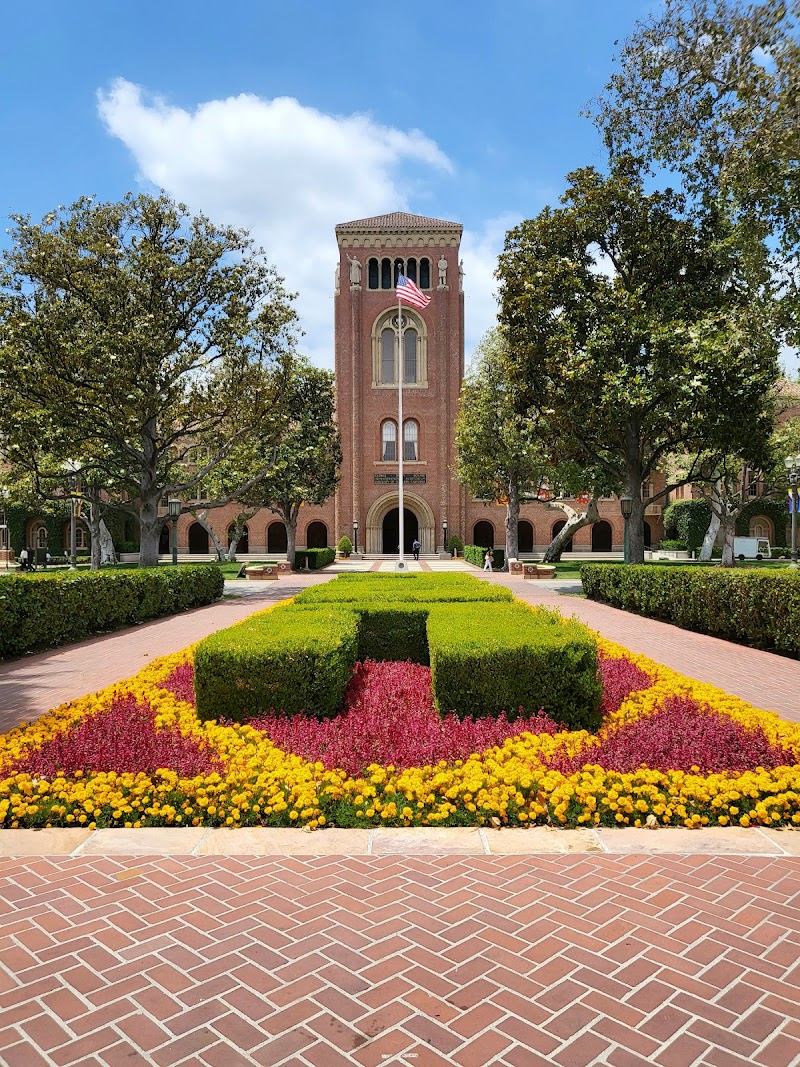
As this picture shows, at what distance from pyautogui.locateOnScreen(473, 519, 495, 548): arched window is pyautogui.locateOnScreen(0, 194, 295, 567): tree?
29.4m

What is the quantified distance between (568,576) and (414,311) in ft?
78.3

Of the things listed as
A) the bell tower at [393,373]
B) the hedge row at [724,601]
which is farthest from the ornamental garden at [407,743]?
the bell tower at [393,373]

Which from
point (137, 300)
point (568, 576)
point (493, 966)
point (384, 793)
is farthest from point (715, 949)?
point (568, 576)

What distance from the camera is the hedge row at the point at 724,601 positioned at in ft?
36.5

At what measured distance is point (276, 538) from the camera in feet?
173

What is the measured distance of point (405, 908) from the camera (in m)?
3.45

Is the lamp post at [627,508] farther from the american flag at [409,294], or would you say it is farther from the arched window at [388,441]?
the arched window at [388,441]

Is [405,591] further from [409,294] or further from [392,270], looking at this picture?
[392,270]

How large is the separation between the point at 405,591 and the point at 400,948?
Answer: 26.2 feet

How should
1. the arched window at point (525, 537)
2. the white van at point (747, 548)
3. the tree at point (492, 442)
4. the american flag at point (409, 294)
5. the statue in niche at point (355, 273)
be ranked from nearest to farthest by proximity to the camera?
1. the american flag at point (409, 294)
2. the tree at point (492, 442)
3. the white van at point (747, 548)
4. the statue in niche at point (355, 273)
5. the arched window at point (525, 537)

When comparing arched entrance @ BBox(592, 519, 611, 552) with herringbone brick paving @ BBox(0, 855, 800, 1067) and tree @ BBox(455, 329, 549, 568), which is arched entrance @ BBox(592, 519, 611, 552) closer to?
tree @ BBox(455, 329, 549, 568)

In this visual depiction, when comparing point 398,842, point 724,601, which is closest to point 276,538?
point 724,601

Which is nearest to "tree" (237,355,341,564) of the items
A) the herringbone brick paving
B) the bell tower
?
the bell tower

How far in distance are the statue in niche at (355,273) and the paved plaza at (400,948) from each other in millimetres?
46239
